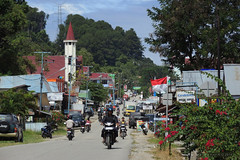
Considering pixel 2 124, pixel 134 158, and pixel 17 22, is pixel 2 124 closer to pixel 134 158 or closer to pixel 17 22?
pixel 134 158

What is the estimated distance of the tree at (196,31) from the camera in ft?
131

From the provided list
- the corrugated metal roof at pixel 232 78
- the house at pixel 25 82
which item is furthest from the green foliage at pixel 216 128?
the house at pixel 25 82

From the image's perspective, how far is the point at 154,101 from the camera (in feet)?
297

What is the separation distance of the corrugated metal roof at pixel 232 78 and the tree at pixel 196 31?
8.59 metres

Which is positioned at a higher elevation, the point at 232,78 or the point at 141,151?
the point at 232,78

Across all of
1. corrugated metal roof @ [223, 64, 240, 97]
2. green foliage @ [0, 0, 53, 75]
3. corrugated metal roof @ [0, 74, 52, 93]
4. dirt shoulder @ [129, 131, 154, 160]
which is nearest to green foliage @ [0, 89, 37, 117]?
dirt shoulder @ [129, 131, 154, 160]

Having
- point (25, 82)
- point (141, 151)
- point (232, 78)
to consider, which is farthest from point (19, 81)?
point (141, 151)

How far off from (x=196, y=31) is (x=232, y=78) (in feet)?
36.7

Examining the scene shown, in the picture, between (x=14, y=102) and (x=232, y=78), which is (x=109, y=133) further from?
(x=14, y=102)

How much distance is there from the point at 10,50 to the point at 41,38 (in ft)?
390

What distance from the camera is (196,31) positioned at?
133 feet

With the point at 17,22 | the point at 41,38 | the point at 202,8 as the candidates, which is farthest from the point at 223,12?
the point at 41,38

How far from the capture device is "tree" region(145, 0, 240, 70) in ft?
131

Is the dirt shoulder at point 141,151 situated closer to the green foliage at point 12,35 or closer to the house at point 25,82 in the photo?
the green foliage at point 12,35
